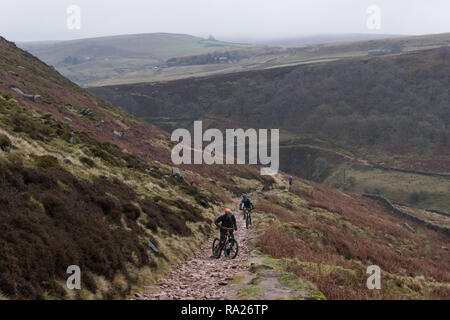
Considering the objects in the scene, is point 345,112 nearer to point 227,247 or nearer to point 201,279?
point 227,247

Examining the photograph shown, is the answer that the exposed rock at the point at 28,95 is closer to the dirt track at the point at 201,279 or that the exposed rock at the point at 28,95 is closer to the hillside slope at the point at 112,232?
the hillside slope at the point at 112,232

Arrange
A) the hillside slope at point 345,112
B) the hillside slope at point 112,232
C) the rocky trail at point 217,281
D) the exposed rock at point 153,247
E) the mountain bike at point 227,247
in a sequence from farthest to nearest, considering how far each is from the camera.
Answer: the hillside slope at point 345,112
the mountain bike at point 227,247
the exposed rock at point 153,247
the rocky trail at point 217,281
the hillside slope at point 112,232

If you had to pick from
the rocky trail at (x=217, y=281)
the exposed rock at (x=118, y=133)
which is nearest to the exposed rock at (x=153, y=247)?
the rocky trail at (x=217, y=281)

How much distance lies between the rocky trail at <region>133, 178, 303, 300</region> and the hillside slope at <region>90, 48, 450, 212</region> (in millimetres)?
79367

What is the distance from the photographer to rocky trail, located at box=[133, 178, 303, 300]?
36.2 feet

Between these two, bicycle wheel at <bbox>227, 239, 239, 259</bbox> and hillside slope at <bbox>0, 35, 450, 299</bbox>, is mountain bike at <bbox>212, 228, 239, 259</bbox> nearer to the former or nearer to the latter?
bicycle wheel at <bbox>227, 239, 239, 259</bbox>

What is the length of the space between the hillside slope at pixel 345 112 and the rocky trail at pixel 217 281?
7937 cm

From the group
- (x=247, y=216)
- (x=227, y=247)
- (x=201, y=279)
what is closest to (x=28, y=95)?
(x=247, y=216)

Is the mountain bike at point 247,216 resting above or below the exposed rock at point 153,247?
below

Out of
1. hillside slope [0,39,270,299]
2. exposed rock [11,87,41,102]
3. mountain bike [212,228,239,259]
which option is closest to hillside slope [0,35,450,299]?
hillside slope [0,39,270,299]

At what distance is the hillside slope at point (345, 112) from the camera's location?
103 metres

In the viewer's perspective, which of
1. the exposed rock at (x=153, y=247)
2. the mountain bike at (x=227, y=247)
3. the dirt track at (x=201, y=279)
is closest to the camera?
the dirt track at (x=201, y=279)

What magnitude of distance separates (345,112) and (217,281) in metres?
146
